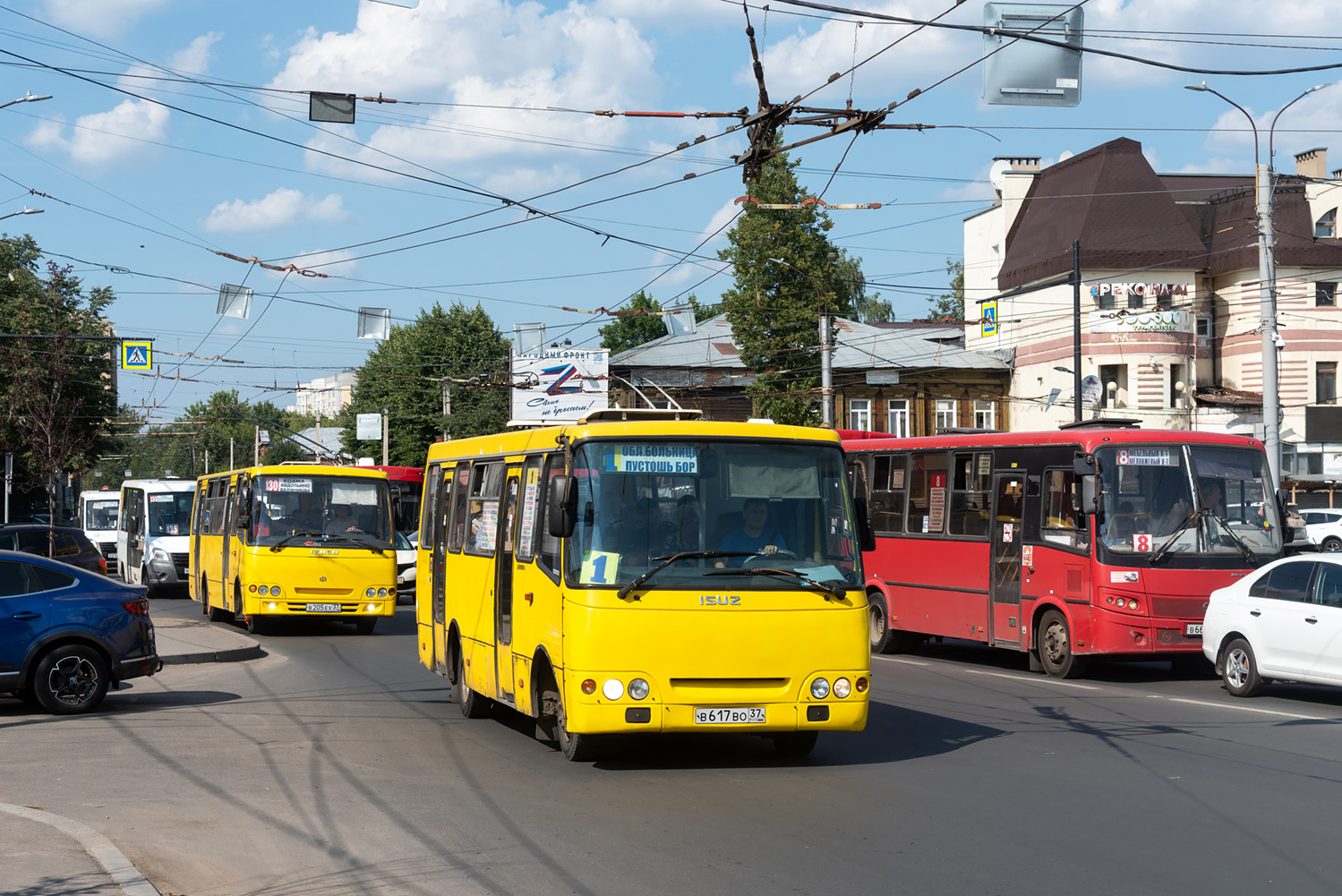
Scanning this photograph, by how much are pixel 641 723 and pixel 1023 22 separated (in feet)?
26.8

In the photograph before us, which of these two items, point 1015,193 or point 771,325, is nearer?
point 771,325

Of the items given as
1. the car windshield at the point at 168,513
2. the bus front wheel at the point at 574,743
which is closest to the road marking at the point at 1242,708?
the bus front wheel at the point at 574,743

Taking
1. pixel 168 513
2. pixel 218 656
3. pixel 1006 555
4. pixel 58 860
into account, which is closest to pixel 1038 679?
pixel 1006 555

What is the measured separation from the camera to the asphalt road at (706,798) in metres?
6.93

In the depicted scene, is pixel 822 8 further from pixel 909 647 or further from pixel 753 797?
pixel 909 647

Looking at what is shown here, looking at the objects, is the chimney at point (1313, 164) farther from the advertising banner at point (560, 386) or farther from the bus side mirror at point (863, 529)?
the bus side mirror at point (863, 529)

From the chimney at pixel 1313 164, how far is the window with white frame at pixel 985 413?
16.7 m

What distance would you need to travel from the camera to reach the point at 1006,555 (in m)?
17.9

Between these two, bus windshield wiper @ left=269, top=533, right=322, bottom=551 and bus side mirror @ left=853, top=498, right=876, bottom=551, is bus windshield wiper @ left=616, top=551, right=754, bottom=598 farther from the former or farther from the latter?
bus windshield wiper @ left=269, top=533, right=322, bottom=551

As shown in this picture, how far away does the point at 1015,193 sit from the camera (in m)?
66.4

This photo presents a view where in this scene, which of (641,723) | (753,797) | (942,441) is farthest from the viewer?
(942,441)

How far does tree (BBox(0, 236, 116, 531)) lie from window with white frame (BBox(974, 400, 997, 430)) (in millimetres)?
36655

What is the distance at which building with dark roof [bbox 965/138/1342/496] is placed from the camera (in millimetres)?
57375

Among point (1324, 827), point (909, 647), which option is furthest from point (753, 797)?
point (909, 647)
